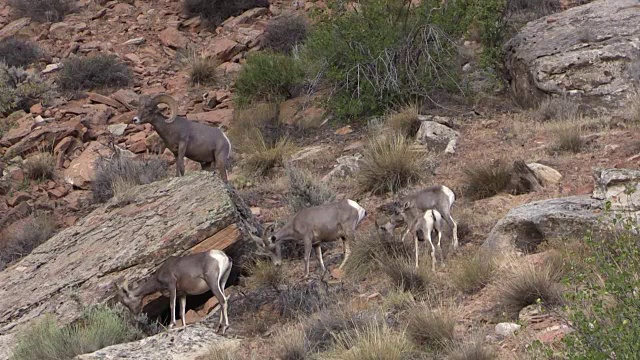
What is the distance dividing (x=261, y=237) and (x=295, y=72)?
8.99 m

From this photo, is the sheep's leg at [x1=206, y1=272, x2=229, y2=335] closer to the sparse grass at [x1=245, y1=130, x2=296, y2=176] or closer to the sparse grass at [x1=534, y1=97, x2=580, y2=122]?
the sparse grass at [x1=245, y1=130, x2=296, y2=176]

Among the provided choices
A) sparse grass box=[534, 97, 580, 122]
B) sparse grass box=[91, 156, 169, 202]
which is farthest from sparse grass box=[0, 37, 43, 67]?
sparse grass box=[534, 97, 580, 122]

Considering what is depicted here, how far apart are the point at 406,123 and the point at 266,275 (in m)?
5.78

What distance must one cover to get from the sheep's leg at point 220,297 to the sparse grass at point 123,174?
5.16 meters

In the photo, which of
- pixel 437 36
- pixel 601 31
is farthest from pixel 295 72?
pixel 601 31

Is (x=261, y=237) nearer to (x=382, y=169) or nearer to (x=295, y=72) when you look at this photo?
(x=382, y=169)

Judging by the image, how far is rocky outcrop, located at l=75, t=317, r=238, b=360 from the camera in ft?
28.8

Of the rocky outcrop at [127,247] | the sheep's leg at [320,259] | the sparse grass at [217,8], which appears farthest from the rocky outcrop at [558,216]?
the sparse grass at [217,8]

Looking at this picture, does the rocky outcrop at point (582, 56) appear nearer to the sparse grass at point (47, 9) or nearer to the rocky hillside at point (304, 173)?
the rocky hillside at point (304, 173)

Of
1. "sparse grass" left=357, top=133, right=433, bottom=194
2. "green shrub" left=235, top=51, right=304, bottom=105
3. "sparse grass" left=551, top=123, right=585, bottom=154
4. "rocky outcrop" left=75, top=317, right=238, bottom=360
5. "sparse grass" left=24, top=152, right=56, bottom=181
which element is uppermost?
"rocky outcrop" left=75, top=317, right=238, bottom=360

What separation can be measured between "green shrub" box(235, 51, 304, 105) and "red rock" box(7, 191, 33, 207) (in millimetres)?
4605

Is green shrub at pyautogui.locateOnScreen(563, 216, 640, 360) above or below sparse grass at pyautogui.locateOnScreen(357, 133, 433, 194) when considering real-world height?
above

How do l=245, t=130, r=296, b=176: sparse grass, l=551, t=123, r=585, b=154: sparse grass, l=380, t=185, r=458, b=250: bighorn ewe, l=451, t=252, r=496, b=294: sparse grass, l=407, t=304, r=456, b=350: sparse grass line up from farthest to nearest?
1. l=245, t=130, r=296, b=176: sparse grass
2. l=551, t=123, r=585, b=154: sparse grass
3. l=380, t=185, r=458, b=250: bighorn ewe
4. l=451, t=252, r=496, b=294: sparse grass
5. l=407, t=304, r=456, b=350: sparse grass

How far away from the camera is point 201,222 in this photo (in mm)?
10617
